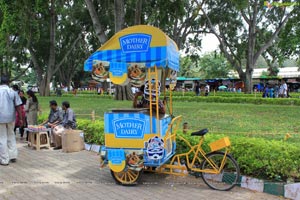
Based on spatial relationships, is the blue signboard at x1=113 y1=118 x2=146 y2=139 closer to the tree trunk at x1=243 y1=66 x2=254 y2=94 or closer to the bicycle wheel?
the bicycle wheel

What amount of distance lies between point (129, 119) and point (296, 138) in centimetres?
423

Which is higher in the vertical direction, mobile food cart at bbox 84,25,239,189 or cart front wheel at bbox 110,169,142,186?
mobile food cart at bbox 84,25,239,189

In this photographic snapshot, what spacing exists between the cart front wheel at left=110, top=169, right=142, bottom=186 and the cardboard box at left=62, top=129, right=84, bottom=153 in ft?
9.90

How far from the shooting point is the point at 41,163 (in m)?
7.27

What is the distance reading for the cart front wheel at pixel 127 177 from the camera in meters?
5.65

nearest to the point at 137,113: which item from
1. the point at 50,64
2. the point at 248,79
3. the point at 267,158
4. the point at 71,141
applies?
the point at 267,158

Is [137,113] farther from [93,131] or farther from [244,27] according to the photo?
[244,27]

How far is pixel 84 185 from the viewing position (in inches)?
224

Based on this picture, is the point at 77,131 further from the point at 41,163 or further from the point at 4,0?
the point at 4,0

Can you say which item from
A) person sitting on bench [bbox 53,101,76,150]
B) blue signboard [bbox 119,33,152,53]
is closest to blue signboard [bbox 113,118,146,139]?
blue signboard [bbox 119,33,152,53]

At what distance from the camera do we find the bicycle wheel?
5.32 m

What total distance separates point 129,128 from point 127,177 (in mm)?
869

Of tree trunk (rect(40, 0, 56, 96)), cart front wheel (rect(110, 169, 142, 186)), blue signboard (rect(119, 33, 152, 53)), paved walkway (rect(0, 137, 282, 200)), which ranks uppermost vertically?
tree trunk (rect(40, 0, 56, 96))

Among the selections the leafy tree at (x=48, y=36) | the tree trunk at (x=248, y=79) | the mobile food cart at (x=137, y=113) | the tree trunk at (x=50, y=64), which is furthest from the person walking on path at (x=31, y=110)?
the tree trunk at (x=248, y=79)
